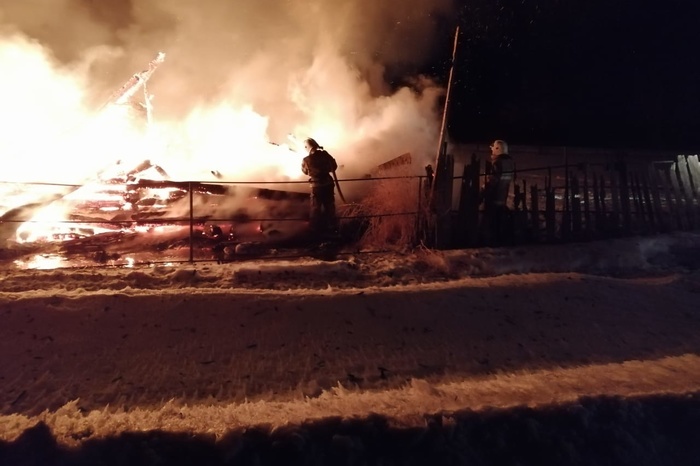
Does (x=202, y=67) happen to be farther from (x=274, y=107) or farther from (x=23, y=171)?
(x=23, y=171)

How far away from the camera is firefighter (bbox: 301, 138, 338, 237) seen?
9.21 metres

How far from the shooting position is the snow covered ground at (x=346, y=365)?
3387mm

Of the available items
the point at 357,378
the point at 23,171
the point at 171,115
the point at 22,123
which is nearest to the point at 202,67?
the point at 171,115

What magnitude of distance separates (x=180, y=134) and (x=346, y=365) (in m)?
11.6

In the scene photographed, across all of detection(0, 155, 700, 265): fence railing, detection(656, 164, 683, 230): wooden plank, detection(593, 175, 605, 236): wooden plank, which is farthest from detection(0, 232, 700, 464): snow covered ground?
detection(656, 164, 683, 230): wooden plank

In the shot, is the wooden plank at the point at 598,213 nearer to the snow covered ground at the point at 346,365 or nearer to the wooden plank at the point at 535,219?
the wooden plank at the point at 535,219

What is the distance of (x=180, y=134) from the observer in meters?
14.7

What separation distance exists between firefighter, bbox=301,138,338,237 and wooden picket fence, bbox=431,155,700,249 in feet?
6.35

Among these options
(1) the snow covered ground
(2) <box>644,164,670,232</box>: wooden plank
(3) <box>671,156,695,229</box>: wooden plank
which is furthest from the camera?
(3) <box>671,156,695,229</box>: wooden plank

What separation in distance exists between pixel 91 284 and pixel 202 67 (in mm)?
10799

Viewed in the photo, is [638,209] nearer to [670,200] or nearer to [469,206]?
[670,200]

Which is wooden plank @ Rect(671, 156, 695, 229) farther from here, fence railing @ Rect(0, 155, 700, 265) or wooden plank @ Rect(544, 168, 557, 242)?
wooden plank @ Rect(544, 168, 557, 242)

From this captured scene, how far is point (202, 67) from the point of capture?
1557 cm

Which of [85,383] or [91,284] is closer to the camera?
[85,383]
